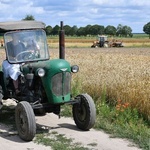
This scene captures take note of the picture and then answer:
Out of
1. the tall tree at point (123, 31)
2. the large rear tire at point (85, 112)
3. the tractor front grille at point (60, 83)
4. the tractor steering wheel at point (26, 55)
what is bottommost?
the tall tree at point (123, 31)

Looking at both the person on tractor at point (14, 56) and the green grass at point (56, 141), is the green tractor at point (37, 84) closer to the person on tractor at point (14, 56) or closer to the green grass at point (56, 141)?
the person on tractor at point (14, 56)

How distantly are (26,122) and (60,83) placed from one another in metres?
0.95

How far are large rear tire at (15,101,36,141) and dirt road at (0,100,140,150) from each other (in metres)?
0.13

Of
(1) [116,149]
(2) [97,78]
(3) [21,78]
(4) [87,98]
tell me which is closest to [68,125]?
(4) [87,98]

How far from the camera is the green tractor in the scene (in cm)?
670

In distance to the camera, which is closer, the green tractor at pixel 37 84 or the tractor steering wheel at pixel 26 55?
the green tractor at pixel 37 84

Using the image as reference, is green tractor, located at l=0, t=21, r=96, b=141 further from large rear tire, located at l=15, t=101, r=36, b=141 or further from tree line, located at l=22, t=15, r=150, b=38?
tree line, located at l=22, t=15, r=150, b=38

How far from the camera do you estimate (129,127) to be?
707cm

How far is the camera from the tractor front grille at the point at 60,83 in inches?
266

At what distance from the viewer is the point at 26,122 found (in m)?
6.51

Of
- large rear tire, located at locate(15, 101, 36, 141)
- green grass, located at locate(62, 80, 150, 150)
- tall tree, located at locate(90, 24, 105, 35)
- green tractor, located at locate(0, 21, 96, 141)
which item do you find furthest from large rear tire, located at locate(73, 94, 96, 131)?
tall tree, located at locate(90, 24, 105, 35)

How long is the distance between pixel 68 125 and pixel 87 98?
2.91 ft

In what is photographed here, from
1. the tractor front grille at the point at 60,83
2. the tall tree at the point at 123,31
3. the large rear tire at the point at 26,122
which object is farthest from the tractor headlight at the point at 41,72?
the tall tree at the point at 123,31

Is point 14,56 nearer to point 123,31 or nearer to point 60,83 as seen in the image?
point 60,83
